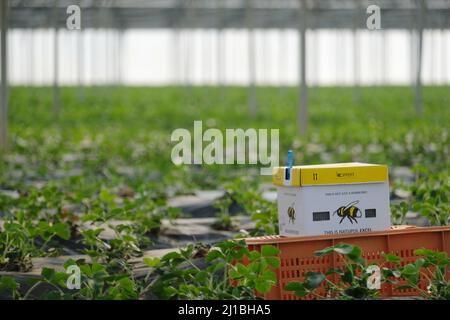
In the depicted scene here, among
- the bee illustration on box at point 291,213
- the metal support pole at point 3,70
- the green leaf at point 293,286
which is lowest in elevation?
the green leaf at point 293,286

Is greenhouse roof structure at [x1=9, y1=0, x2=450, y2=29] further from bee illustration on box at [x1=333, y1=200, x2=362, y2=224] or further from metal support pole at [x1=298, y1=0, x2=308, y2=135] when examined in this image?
bee illustration on box at [x1=333, y1=200, x2=362, y2=224]

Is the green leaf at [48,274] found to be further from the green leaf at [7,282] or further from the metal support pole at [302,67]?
the metal support pole at [302,67]

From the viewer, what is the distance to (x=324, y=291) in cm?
416

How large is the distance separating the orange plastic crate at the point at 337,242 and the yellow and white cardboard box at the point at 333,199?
9cm

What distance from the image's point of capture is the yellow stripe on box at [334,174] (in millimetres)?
4387

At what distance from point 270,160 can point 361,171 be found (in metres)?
6.76

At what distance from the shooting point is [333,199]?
14.5 ft

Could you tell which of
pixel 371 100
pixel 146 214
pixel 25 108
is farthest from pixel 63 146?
pixel 371 100

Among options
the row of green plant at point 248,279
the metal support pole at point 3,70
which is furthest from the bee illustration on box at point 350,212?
the metal support pole at point 3,70

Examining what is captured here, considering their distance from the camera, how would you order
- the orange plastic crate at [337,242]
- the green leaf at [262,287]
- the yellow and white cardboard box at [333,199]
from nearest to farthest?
the green leaf at [262,287]
the orange plastic crate at [337,242]
the yellow and white cardboard box at [333,199]

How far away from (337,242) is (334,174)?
1.12 ft

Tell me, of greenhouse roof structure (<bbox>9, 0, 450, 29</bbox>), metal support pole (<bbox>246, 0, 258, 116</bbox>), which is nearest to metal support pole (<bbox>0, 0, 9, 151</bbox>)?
metal support pole (<bbox>246, 0, 258, 116</bbox>)

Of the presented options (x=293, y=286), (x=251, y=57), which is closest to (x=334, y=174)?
(x=293, y=286)
